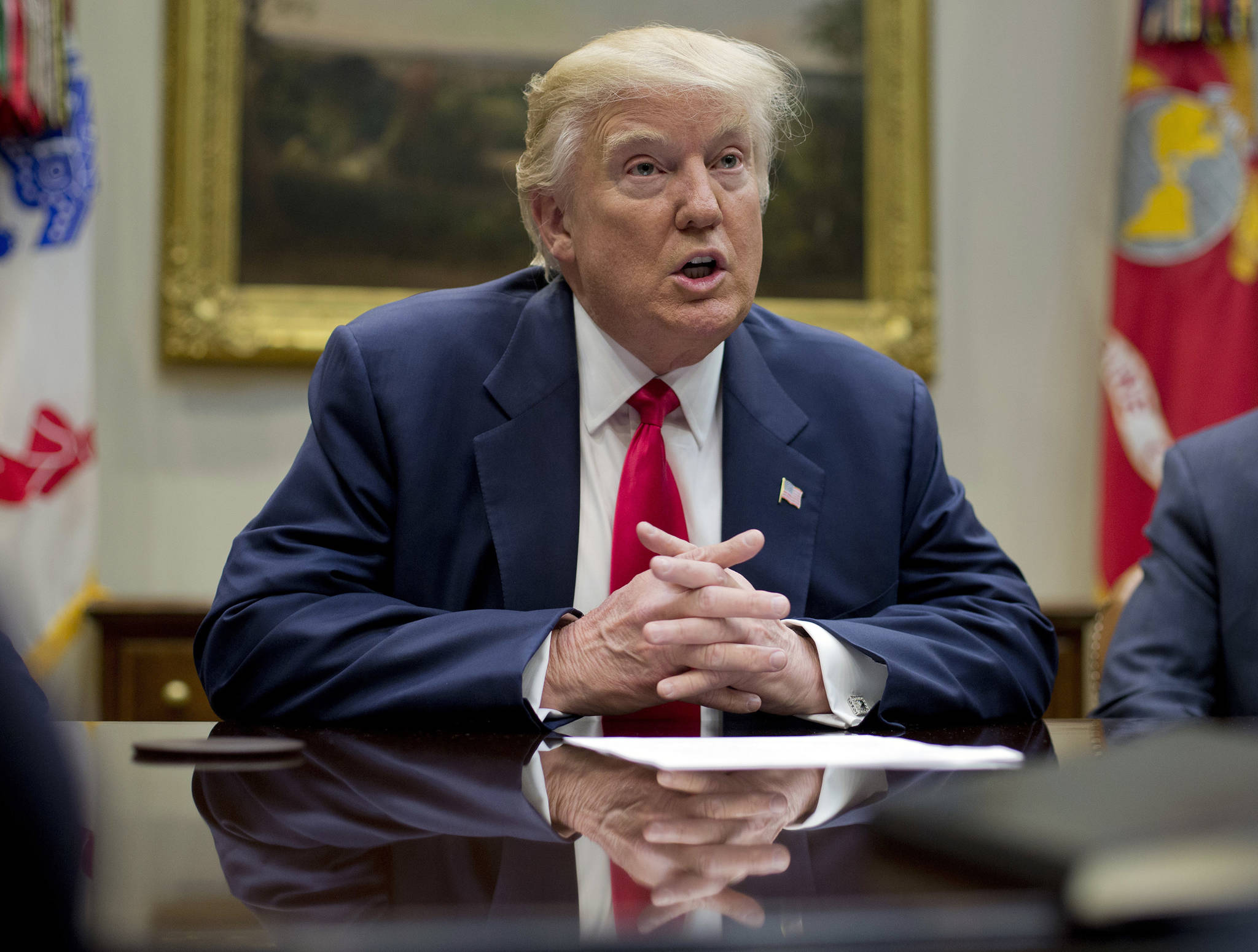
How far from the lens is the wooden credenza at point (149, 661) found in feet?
10.6

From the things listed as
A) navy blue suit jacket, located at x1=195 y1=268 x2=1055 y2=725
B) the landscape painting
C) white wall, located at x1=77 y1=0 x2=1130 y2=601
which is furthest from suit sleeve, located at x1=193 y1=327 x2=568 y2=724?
white wall, located at x1=77 y1=0 x2=1130 y2=601

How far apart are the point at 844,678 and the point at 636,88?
94 centimetres

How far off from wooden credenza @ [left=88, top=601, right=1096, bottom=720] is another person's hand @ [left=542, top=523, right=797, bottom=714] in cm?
206

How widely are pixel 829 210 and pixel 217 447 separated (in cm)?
210

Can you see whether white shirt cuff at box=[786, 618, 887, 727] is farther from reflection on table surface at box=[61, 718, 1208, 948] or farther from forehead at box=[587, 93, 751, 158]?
forehead at box=[587, 93, 751, 158]

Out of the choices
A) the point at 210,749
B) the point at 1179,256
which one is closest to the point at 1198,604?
the point at 210,749

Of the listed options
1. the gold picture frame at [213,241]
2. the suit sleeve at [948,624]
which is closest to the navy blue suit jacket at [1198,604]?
the suit sleeve at [948,624]

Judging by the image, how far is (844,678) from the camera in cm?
151

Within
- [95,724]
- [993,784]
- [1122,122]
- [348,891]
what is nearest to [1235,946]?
[993,784]

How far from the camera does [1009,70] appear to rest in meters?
4.07

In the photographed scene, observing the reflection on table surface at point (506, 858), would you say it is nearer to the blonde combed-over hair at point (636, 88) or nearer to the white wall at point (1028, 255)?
the blonde combed-over hair at point (636, 88)

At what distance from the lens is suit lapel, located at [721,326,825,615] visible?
1.81m

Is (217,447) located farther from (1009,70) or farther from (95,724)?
(1009,70)

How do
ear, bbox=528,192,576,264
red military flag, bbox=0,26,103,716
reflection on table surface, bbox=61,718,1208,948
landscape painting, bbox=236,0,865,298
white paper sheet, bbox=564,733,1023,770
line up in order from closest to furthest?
reflection on table surface, bbox=61,718,1208,948
white paper sheet, bbox=564,733,1023,770
ear, bbox=528,192,576,264
red military flag, bbox=0,26,103,716
landscape painting, bbox=236,0,865,298
